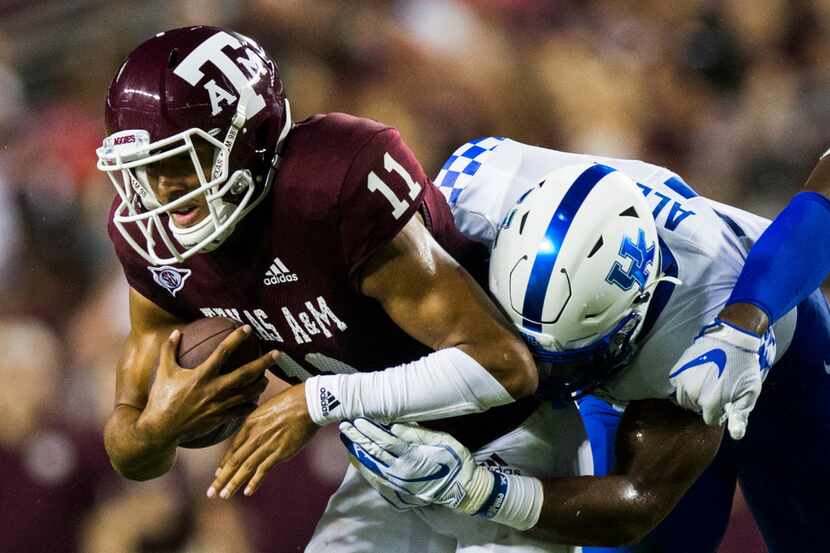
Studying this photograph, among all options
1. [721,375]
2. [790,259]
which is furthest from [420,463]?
[790,259]

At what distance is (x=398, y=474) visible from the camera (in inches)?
70.1

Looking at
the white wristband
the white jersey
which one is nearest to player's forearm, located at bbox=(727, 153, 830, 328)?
the white jersey

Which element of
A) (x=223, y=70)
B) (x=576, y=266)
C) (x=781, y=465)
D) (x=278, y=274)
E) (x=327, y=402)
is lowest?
(x=781, y=465)

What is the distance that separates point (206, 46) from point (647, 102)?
2.24 m

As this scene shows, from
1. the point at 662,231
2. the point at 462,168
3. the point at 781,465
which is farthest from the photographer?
the point at 781,465

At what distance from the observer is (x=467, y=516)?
1948 millimetres

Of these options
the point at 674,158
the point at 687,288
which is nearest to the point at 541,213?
the point at 687,288

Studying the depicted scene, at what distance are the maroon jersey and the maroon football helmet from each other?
5 cm

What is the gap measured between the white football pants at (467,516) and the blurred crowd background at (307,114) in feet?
3.81

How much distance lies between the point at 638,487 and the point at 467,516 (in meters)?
0.29

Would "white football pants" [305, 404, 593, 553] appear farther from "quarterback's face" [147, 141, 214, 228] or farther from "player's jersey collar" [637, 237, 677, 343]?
"quarterback's face" [147, 141, 214, 228]

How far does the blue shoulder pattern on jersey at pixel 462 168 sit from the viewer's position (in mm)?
2107

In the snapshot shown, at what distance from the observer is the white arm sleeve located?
5.55ft

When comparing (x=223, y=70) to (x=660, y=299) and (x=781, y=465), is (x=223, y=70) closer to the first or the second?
(x=660, y=299)
